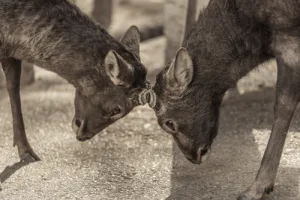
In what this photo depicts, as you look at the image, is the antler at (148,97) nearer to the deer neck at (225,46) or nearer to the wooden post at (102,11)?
the deer neck at (225,46)

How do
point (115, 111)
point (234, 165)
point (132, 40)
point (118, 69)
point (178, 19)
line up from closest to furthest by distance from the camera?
point (118, 69)
point (115, 111)
point (132, 40)
point (234, 165)
point (178, 19)

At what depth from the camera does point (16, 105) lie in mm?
7336

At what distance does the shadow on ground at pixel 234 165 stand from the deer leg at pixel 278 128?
0.17 m

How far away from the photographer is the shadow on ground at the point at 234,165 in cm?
637

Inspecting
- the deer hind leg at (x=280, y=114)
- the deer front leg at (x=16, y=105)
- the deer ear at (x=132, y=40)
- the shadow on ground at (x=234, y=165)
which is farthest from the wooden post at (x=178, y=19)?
the deer hind leg at (x=280, y=114)

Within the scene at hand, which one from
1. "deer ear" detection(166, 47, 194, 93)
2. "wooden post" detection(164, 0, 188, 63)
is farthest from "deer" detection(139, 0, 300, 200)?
"wooden post" detection(164, 0, 188, 63)

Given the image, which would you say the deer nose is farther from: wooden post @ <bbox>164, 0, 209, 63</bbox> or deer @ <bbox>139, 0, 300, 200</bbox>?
wooden post @ <bbox>164, 0, 209, 63</bbox>

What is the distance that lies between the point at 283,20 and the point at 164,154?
218 centimetres

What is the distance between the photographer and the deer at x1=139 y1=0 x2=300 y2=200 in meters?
6.08

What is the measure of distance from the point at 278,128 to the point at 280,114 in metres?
0.13

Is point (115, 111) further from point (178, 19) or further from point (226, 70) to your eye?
point (178, 19)

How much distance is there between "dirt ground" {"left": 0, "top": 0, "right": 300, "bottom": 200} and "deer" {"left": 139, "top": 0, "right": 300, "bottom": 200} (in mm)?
415

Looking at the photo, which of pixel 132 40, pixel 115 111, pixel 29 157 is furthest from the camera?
pixel 29 157

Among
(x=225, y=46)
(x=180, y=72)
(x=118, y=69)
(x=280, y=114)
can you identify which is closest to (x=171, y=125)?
(x=180, y=72)
